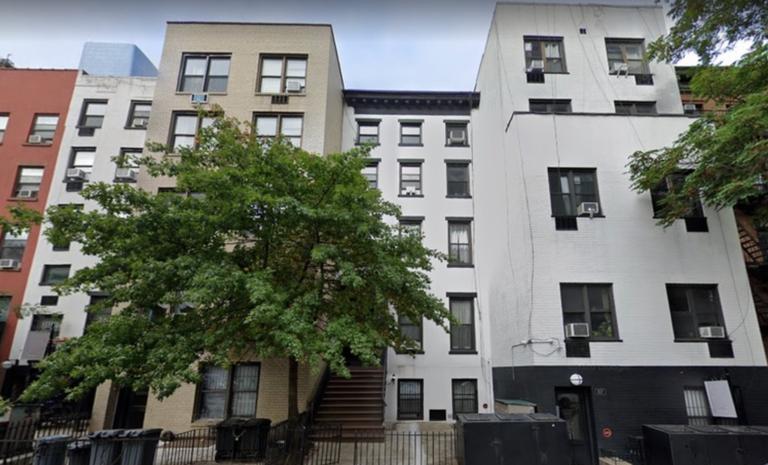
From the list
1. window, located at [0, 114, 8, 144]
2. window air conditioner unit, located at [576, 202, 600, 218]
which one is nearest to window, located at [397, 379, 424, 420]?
window air conditioner unit, located at [576, 202, 600, 218]

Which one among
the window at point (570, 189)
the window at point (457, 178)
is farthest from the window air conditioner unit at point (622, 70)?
the window at point (457, 178)

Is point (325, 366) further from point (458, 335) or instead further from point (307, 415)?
point (458, 335)

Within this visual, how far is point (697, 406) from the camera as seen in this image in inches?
408

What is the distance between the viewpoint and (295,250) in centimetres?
966

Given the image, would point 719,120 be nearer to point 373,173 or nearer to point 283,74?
point 373,173

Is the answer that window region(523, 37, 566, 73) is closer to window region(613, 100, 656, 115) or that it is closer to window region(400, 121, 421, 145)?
window region(613, 100, 656, 115)

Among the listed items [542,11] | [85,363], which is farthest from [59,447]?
[542,11]

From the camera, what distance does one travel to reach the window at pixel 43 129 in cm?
1848

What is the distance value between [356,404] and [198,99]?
13025mm

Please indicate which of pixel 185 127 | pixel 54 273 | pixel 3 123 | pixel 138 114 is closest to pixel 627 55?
pixel 185 127

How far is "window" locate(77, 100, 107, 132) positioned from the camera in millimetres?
18734

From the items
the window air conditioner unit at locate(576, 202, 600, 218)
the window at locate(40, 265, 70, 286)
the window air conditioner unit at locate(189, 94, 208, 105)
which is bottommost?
the window at locate(40, 265, 70, 286)

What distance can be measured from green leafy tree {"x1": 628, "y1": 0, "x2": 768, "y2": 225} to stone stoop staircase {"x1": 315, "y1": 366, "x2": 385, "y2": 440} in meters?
10.3

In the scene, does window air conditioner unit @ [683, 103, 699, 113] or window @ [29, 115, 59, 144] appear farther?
window @ [29, 115, 59, 144]
